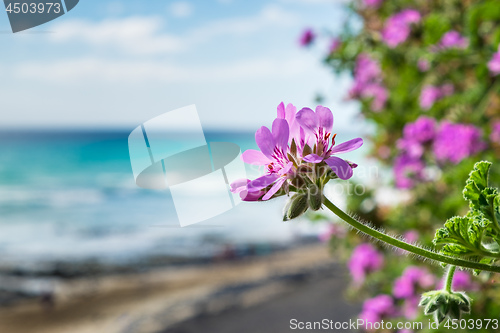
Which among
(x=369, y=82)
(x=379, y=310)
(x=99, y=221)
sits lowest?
(x=99, y=221)

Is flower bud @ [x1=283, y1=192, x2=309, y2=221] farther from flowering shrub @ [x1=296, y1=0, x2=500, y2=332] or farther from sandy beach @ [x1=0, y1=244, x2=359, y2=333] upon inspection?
sandy beach @ [x1=0, y1=244, x2=359, y2=333]

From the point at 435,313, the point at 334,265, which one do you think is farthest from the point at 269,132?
the point at 334,265

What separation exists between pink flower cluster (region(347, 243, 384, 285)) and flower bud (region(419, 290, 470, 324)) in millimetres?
2805

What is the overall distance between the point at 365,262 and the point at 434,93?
126cm

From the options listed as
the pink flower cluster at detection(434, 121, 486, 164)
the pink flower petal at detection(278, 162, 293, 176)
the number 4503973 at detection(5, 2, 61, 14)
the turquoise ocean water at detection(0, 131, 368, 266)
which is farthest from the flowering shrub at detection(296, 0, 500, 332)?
the number 4503973 at detection(5, 2, 61, 14)

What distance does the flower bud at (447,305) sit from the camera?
71 cm

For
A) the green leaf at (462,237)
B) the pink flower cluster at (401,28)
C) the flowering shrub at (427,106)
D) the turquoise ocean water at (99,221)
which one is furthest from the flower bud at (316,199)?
the turquoise ocean water at (99,221)

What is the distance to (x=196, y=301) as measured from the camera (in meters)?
7.30

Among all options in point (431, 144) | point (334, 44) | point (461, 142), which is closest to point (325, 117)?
point (461, 142)

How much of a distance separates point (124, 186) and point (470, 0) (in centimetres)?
2153

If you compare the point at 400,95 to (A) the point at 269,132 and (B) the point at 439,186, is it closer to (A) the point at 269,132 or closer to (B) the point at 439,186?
(B) the point at 439,186

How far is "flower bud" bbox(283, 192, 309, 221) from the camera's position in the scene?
2.23ft

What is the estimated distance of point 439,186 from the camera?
288cm

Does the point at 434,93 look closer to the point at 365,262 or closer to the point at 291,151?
the point at 365,262
